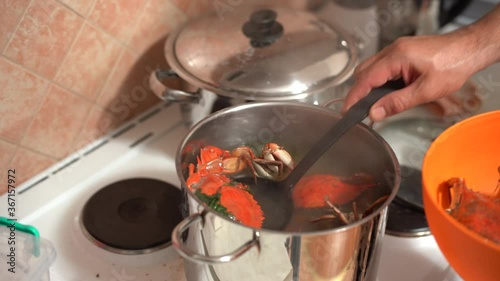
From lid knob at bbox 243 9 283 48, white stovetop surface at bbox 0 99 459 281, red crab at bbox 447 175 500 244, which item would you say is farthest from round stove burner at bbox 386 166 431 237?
lid knob at bbox 243 9 283 48

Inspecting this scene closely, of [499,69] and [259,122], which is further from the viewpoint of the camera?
[499,69]

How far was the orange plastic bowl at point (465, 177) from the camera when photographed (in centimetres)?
54

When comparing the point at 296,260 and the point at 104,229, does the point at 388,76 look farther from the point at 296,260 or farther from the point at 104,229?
the point at 104,229

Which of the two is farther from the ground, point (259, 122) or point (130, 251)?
point (259, 122)

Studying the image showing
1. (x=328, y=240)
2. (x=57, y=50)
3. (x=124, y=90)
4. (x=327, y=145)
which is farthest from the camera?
(x=124, y=90)

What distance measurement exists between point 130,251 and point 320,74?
0.36 m

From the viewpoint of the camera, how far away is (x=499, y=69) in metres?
0.96

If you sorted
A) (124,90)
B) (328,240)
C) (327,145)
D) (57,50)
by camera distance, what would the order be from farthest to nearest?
(124,90)
(57,50)
(327,145)
(328,240)

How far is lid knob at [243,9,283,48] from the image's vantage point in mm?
827

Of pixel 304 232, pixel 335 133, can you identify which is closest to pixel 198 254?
pixel 304 232

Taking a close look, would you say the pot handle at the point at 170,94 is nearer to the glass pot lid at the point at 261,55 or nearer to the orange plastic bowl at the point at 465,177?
the glass pot lid at the point at 261,55

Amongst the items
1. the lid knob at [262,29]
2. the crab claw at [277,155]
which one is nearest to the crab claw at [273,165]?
the crab claw at [277,155]

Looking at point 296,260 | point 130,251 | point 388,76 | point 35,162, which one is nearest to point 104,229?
point 130,251

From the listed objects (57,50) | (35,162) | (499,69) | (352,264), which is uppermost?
(499,69)
